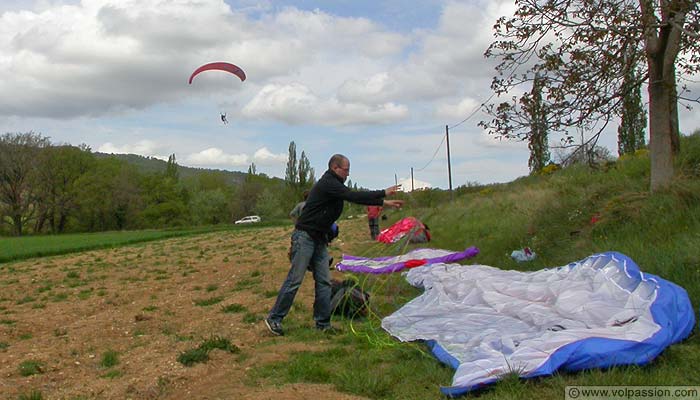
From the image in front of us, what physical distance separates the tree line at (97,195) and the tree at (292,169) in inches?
5.0

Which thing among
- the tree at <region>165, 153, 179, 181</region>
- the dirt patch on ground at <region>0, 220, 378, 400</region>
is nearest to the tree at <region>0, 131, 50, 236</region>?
the tree at <region>165, 153, 179, 181</region>

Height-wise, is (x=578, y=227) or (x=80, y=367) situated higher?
(x=578, y=227)

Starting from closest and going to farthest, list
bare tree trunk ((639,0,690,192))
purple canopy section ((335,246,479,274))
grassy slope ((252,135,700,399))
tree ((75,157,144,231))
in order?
grassy slope ((252,135,700,399)), bare tree trunk ((639,0,690,192)), purple canopy section ((335,246,479,274)), tree ((75,157,144,231))

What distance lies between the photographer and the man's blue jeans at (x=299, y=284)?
6.60 metres

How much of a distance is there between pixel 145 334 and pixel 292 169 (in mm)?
67684

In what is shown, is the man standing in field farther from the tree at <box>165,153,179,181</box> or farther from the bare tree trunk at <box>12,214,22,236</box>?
the tree at <box>165,153,179,181</box>

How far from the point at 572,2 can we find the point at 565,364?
6345 millimetres

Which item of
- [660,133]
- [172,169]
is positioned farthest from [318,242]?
[172,169]

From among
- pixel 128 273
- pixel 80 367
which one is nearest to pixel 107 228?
pixel 128 273

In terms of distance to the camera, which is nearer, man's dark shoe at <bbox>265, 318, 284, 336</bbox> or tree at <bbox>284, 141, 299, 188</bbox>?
man's dark shoe at <bbox>265, 318, 284, 336</bbox>

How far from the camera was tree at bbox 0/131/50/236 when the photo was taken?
194 ft

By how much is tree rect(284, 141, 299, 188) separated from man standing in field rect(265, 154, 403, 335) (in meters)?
67.6

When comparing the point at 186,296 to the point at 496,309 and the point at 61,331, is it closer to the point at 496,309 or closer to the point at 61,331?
the point at 61,331

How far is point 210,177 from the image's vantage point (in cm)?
9844
